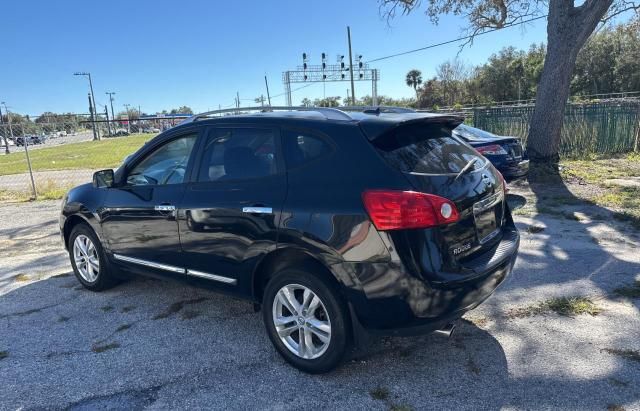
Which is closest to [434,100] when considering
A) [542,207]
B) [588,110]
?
[588,110]

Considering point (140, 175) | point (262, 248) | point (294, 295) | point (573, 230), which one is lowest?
point (573, 230)

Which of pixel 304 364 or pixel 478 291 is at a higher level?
pixel 478 291

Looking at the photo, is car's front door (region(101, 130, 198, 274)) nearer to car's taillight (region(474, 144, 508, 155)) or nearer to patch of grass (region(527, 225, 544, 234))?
patch of grass (region(527, 225, 544, 234))

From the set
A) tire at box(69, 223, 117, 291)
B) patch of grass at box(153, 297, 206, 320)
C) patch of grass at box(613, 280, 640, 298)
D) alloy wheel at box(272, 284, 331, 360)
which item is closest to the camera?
alloy wheel at box(272, 284, 331, 360)

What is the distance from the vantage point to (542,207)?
7980 mm

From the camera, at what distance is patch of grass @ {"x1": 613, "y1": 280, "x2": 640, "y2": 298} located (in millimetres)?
4207

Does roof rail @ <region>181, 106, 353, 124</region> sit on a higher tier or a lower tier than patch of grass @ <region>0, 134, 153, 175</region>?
higher

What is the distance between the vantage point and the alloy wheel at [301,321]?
3.14 metres

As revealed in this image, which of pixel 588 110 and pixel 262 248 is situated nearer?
pixel 262 248

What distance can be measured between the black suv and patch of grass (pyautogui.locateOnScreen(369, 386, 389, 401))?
297mm

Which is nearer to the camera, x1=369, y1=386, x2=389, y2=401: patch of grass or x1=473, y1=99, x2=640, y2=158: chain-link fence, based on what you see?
x1=369, y1=386, x2=389, y2=401: patch of grass

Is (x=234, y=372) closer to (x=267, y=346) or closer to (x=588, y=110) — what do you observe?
(x=267, y=346)

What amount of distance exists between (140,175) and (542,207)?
644cm

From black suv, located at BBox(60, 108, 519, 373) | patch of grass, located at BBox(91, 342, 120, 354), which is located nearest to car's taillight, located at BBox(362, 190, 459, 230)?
black suv, located at BBox(60, 108, 519, 373)
